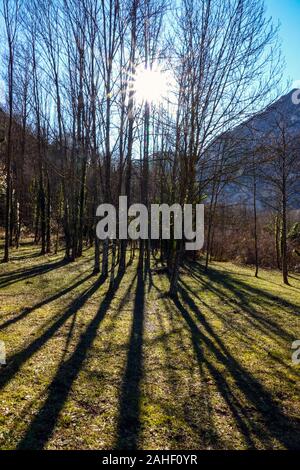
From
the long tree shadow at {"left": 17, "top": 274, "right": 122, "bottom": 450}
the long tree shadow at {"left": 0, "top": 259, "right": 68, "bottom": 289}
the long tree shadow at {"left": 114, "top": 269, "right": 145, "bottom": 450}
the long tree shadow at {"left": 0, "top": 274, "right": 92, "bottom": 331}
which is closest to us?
the long tree shadow at {"left": 17, "top": 274, "right": 122, "bottom": 450}

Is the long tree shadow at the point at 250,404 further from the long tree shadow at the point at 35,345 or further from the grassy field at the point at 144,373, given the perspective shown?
the long tree shadow at the point at 35,345

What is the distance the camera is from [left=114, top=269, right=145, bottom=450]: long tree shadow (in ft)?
11.3

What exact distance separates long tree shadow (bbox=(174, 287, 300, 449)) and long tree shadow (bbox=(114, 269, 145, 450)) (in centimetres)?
102

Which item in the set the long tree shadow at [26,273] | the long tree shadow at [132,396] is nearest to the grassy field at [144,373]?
the long tree shadow at [132,396]

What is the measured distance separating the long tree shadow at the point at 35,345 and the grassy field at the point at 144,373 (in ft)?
0.05

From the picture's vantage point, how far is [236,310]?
9.01m

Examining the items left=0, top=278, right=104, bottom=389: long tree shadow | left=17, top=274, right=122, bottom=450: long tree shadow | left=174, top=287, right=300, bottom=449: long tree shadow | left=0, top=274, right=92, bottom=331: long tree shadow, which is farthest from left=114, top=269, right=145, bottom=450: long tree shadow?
left=0, top=274, right=92, bottom=331: long tree shadow

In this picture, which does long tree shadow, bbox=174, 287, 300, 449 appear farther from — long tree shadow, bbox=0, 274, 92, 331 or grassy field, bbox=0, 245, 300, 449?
long tree shadow, bbox=0, 274, 92, 331

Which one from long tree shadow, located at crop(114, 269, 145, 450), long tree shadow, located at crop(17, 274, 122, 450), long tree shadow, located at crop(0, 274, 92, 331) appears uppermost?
long tree shadow, located at crop(0, 274, 92, 331)

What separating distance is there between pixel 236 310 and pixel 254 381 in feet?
13.5

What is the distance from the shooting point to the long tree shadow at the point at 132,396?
345 centimetres

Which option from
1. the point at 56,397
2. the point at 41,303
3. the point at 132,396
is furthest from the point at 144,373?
the point at 41,303
